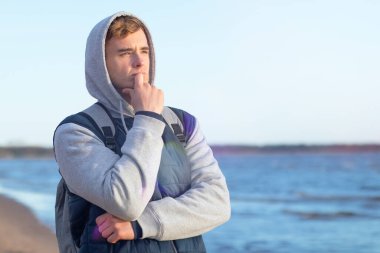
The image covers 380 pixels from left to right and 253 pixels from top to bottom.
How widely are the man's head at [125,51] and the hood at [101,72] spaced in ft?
0.11

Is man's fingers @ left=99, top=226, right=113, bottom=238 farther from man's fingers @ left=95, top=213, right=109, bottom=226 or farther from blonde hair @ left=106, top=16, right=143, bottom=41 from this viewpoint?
blonde hair @ left=106, top=16, right=143, bottom=41

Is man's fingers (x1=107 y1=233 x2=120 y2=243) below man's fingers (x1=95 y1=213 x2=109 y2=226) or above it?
below

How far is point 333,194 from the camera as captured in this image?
24125mm

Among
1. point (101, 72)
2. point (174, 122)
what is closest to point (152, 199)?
point (174, 122)

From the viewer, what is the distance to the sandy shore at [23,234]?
27.4ft

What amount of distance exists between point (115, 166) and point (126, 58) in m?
0.36

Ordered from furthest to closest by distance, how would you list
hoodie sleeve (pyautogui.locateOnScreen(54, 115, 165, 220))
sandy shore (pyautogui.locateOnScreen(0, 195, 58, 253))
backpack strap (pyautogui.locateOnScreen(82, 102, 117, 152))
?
1. sandy shore (pyautogui.locateOnScreen(0, 195, 58, 253))
2. backpack strap (pyautogui.locateOnScreen(82, 102, 117, 152))
3. hoodie sleeve (pyautogui.locateOnScreen(54, 115, 165, 220))

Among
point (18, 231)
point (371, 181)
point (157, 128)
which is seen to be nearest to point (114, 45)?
point (157, 128)

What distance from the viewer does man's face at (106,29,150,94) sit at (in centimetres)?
221

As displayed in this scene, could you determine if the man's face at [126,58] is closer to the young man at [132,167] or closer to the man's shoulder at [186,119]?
the young man at [132,167]

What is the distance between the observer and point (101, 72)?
220 centimetres

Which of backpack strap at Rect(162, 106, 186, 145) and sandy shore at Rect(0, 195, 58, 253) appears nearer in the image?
backpack strap at Rect(162, 106, 186, 145)

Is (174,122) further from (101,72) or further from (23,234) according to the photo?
(23,234)

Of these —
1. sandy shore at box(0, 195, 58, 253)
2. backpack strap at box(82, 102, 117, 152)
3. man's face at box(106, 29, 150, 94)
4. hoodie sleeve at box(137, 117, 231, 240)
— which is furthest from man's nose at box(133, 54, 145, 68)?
sandy shore at box(0, 195, 58, 253)
